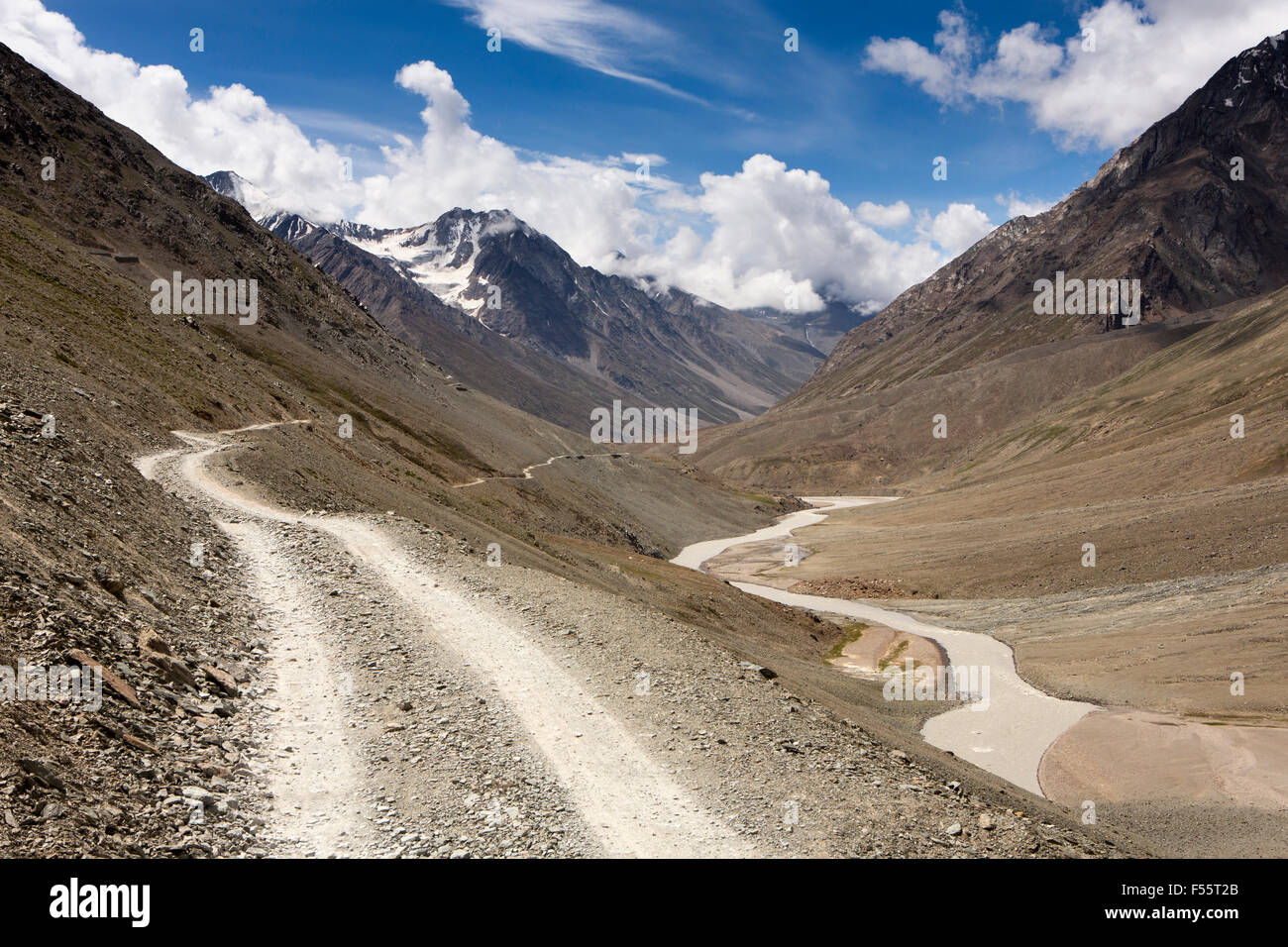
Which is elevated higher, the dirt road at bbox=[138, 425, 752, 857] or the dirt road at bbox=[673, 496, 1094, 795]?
the dirt road at bbox=[138, 425, 752, 857]

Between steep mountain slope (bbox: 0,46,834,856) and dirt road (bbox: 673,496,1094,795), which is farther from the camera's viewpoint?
dirt road (bbox: 673,496,1094,795)

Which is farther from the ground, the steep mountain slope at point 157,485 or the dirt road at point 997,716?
the steep mountain slope at point 157,485

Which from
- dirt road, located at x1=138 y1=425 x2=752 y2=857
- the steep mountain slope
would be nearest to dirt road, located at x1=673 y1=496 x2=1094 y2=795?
the steep mountain slope

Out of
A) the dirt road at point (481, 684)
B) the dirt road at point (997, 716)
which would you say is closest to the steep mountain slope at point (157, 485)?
the dirt road at point (481, 684)

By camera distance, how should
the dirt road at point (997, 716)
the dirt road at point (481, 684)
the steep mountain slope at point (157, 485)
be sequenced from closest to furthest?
the steep mountain slope at point (157, 485) → the dirt road at point (481, 684) → the dirt road at point (997, 716)

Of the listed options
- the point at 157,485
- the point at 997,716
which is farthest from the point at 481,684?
the point at 997,716

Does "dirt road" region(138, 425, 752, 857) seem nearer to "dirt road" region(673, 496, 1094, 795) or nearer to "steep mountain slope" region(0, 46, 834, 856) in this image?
"steep mountain slope" region(0, 46, 834, 856)

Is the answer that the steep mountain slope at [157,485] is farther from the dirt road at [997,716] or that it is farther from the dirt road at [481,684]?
the dirt road at [997,716]

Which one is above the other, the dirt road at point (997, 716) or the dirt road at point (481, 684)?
the dirt road at point (481, 684)

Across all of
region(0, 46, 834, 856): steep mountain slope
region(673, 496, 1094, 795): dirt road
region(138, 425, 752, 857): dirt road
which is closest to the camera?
region(0, 46, 834, 856): steep mountain slope

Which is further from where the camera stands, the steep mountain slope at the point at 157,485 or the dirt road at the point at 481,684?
the dirt road at the point at 481,684

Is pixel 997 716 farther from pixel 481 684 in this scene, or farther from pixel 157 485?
pixel 157 485

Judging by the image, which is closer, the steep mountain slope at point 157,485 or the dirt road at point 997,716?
the steep mountain slope at point 157,485

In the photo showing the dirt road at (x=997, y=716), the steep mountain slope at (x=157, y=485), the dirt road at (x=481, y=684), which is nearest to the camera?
the steep mountain slope at (x=157, y=485)
